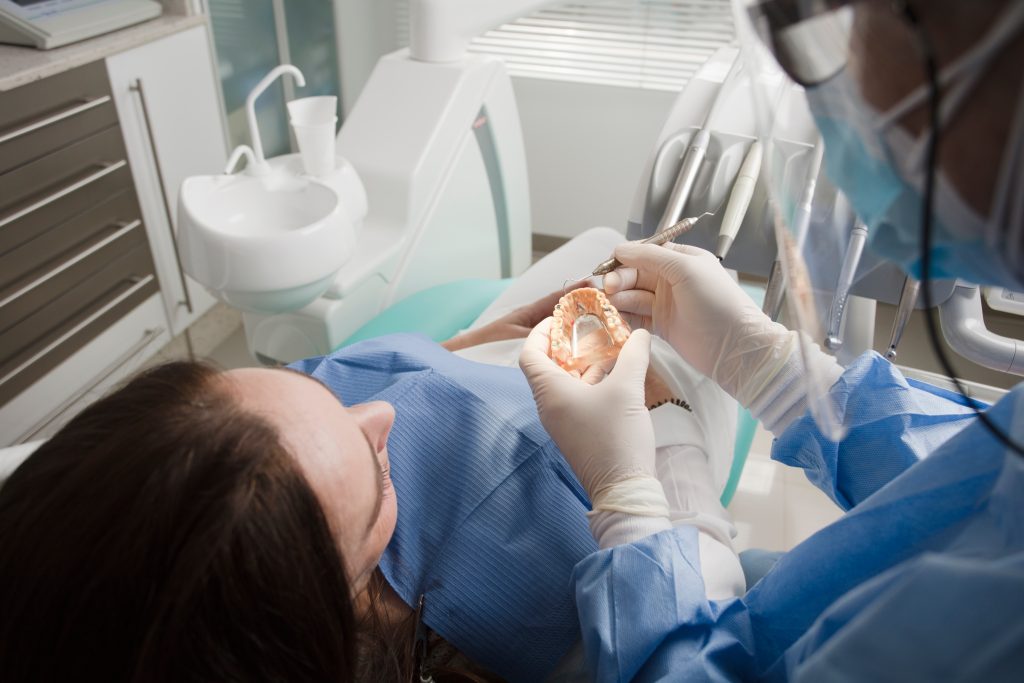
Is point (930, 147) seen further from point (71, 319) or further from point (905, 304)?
point (71, 319)

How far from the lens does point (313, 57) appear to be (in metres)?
2.83

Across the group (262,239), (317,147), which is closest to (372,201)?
(317,147)

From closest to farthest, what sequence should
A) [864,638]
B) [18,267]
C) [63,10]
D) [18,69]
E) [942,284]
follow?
[864,638] < [942,284] < [18,69] < [18,267] < [63,10]

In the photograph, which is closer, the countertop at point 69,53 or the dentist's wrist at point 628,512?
the dentist's wrist at point 628,512

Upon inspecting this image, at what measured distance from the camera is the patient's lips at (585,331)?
1.14 m

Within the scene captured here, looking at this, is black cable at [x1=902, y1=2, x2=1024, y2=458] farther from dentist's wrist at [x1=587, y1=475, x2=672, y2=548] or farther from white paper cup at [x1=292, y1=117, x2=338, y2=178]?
white paper cup at [x1=292, y1=117, x2=338, y2=178]

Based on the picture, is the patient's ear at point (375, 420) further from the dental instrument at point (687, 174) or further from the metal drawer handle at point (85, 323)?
the metal drawer handle at point (85, 323)

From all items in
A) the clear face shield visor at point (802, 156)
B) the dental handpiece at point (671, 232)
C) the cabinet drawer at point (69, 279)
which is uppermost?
the clear face shield visor at point (802, 156)

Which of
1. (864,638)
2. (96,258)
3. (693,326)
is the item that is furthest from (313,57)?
(864,638)

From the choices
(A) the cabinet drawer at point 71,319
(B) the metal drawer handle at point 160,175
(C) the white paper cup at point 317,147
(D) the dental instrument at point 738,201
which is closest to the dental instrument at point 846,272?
(D) the dental instrument at point 738,201

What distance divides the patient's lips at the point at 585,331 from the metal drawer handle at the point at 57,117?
140 centimetres

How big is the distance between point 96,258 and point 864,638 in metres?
2.11

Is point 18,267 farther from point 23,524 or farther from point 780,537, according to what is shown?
point 780,537

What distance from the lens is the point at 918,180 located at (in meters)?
0.47
